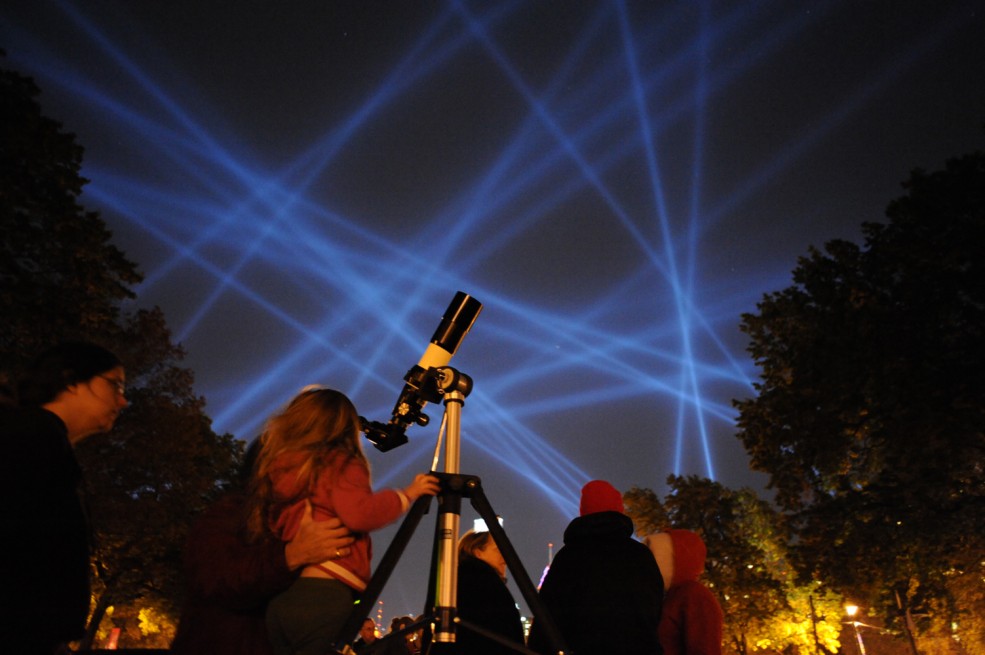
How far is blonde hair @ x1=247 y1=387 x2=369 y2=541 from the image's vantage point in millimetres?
3156

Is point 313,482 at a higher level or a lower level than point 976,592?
lower

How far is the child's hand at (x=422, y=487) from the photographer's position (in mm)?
3172

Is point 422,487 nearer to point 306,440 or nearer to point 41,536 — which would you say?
point 306,440

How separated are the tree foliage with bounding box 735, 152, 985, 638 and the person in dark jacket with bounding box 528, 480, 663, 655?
13.1 metres

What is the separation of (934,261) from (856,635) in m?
47.4

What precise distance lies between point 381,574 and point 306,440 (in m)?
0.81

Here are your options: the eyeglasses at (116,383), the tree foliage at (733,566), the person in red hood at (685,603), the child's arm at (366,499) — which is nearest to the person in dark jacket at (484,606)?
the person in red hood at (685,603)

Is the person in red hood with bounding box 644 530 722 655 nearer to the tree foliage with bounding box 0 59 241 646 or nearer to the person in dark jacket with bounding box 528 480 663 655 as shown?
the person in dark jacket with bounding box 528 480 663 655

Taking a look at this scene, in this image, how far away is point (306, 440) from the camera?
330cm

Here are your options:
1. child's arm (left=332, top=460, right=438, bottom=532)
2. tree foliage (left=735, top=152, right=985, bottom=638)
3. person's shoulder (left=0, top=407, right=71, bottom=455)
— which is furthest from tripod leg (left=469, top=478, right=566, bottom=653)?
tree foliage (left=735, top=152, right=985, bottom=638)

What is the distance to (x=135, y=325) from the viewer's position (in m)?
24.5

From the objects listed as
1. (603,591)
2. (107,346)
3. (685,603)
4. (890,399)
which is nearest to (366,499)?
(603,591)

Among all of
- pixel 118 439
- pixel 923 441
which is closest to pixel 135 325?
pixel 118 439

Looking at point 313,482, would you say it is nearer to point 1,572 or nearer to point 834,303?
point 1,572
